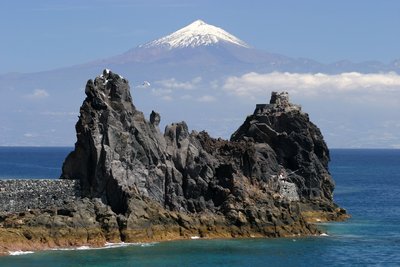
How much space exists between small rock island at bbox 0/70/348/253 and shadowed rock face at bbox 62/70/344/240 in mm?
88

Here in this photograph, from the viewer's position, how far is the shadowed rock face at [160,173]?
87.4m

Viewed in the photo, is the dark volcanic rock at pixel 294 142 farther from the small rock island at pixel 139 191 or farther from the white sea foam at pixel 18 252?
the white sea foam at pixel 18 252

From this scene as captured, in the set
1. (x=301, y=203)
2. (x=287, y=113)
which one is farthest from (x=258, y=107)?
(x=301, y=203)

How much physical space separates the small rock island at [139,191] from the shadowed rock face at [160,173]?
0.09 m

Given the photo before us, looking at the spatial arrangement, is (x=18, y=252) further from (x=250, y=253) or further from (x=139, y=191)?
(x=250, y=253)

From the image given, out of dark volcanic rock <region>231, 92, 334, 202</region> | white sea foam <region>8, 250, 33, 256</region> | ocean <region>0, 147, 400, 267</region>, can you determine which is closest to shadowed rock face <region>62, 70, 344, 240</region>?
ocean <region>0, 147, 400, 267</region>

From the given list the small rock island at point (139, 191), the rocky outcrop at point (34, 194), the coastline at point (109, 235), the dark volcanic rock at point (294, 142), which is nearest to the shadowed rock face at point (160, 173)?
the small rock island at point (139, 191)

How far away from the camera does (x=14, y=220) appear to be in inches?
3206

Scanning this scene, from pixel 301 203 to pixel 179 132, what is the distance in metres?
22.5

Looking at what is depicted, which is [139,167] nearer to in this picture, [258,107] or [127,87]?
[127,87]

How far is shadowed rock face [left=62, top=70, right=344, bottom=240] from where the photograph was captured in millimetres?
87438

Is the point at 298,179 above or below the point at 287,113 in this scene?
below

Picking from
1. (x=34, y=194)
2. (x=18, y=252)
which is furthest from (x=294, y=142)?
(x=18, y=252)

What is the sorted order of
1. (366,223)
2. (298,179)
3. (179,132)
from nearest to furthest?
(179,132), (366,223), (298,179)
